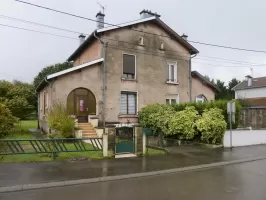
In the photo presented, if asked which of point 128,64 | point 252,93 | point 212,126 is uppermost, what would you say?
point 128,64

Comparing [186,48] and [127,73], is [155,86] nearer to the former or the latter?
[127,73]

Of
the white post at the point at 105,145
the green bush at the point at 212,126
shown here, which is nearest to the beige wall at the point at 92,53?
the green bush at the point at 212,126

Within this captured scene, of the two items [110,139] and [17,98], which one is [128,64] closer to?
[17,98]

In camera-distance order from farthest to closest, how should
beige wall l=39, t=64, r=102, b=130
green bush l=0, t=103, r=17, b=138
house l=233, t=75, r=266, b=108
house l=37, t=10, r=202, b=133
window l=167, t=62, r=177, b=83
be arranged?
house l=233, t=75, r=266, b=108
window l=167, t=62, r=177, b=83
house l=37, t=10, r=202, b=133
beige wall l=39, t=64, r=102, b=130
green bush l=0, t=103, r=17, b=138

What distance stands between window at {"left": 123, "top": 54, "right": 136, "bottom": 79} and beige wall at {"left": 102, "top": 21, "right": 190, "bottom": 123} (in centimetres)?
29

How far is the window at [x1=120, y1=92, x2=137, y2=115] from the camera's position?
19.0m

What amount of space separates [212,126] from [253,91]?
1324 inches

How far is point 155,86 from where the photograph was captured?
20.3 metres

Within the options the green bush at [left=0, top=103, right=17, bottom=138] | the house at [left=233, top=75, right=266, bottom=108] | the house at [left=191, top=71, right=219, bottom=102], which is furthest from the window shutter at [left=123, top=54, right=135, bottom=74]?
the house at [left=233, top=75, right=266, bottom=108]

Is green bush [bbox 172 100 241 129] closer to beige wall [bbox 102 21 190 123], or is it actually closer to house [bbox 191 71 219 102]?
beige wall [bbox 102 21 190 123]

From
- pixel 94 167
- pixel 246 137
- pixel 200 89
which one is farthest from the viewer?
pixel 200 89

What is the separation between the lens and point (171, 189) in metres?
6.40

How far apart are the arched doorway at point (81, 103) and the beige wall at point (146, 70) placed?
120 centimetres

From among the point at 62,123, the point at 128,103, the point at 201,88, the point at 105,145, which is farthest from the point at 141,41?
the point at 105,145
